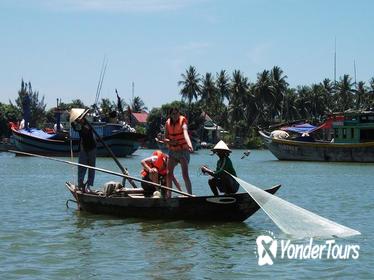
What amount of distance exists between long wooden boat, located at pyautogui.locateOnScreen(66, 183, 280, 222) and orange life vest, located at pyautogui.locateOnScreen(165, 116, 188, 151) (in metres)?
1.09

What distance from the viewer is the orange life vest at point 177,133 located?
1426cm

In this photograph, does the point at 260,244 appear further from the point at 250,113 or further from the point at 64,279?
Answer: the point at 250,113

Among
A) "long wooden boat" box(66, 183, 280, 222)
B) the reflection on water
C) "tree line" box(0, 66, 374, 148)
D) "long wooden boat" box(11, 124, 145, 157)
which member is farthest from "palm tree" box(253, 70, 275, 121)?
"long wooden boat" box(66, 183, 280, 222)

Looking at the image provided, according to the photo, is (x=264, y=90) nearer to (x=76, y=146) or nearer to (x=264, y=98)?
(x=264, y=98)

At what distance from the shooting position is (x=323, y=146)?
51969mm

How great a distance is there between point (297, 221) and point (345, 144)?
130ft

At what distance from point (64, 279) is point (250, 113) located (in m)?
91.5

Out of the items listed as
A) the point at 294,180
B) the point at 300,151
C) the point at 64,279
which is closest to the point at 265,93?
the point at 300,151

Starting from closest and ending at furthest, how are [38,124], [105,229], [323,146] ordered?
[105,229] → [323,146] → [38,124]

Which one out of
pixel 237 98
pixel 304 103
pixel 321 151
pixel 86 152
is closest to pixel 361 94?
pixel 304 103

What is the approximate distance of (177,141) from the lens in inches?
566

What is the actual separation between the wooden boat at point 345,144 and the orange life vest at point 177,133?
36.9 meters

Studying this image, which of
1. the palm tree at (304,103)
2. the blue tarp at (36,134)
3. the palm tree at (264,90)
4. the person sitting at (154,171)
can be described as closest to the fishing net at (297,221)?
the person sitting at (154,171)

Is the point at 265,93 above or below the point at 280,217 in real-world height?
above
